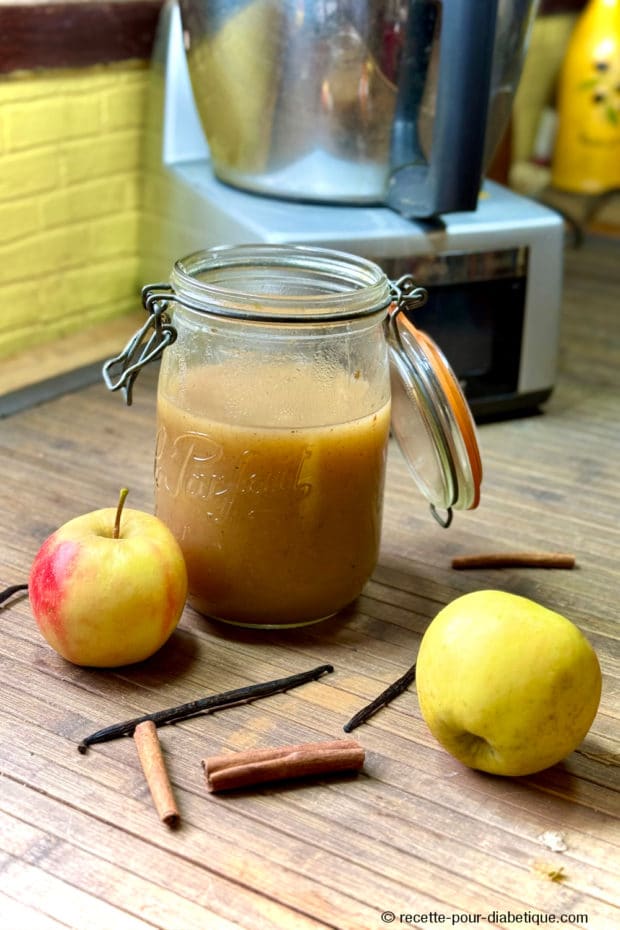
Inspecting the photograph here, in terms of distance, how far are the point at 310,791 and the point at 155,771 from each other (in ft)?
0.31

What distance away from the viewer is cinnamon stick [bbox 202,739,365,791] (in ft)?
2.25

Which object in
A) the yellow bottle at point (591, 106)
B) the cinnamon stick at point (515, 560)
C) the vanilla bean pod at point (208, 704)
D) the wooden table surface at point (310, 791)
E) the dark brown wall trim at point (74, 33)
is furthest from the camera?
the yellow bottle at point (591, 106)

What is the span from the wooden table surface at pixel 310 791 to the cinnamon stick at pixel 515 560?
0.04ft

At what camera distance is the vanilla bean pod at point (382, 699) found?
76 centimetres

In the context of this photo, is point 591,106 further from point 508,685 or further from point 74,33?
point 508,685

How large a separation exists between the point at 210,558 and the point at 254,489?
69 millimetres

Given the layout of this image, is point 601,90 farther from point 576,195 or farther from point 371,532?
point 371,532

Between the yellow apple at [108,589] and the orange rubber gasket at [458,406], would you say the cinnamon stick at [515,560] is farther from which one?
the yellow apple at [108,589]

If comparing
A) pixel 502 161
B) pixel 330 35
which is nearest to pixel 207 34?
pixel 330 35

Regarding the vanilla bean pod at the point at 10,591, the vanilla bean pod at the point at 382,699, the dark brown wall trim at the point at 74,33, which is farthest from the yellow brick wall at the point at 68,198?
the vanilla bean pod at the point at 382,699

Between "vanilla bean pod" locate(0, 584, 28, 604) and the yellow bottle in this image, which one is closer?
"vanilla bean pod" locate(0, 584, 28, 604)

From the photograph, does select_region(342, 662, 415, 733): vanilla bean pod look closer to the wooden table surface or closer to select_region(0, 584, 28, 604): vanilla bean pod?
the wooden table surface

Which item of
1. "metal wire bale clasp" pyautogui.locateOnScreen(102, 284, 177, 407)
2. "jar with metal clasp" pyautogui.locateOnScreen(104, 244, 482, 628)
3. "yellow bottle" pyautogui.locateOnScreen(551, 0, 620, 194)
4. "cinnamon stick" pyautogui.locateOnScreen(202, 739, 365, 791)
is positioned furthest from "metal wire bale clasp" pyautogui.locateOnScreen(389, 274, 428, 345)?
"yellow bottle" pyautogui.locateOnScreen(551, 0, 620, 194)

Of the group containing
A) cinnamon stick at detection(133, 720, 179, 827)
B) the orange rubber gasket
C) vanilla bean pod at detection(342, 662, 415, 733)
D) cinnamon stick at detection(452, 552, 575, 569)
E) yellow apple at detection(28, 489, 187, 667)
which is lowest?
cinnamon stick at detection(452, 552, 575, 569)
